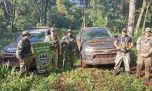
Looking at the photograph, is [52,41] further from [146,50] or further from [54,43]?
[146,50]

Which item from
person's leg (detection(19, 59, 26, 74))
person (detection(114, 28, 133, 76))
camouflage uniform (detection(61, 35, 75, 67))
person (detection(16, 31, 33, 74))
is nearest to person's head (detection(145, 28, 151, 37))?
person (detection(114, 28, 133, 76))

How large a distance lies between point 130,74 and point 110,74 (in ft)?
2.47

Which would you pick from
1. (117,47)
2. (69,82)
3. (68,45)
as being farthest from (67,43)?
(69,82)

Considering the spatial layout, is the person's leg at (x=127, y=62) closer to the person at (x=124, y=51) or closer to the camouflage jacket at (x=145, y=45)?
the person at (x=124, y=51)

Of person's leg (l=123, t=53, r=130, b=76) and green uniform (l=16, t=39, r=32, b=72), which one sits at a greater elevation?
green uniform (l=16, t=39, r=32, b=72)

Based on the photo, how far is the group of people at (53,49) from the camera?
513 inches

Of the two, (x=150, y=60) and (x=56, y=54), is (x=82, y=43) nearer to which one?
(x=56, y=54)

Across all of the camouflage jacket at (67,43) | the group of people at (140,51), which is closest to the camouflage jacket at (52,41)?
the camouflage jacket at (67,43)

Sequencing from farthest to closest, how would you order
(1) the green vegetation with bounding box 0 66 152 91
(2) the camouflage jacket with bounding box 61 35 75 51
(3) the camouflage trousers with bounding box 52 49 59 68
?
(2) the camouflage jacket with bounding box 61 35 75 51, (3) the camouflage trousers with bounding box 52 49 59 68, (1) the green vegetation with bounding box 0 66 152 91

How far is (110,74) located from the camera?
14.2 metres

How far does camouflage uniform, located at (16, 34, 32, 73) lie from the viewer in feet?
42.6

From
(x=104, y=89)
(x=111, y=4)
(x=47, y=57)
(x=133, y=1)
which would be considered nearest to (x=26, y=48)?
(x=47, y=57)

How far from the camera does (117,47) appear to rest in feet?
45.2

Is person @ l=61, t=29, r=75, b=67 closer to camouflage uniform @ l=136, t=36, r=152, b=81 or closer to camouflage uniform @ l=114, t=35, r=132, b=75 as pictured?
camouflage uniform @ l=114, t=35, r=132, b=75
